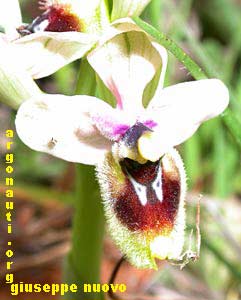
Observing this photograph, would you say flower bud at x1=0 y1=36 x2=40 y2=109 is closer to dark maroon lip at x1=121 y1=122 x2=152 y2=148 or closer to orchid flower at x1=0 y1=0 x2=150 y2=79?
orchid flower at x1=0 y1=0 x2=150 y2=79

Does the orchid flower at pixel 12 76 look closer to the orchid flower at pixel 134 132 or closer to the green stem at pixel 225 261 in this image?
the orchid flower at pixel 134 132

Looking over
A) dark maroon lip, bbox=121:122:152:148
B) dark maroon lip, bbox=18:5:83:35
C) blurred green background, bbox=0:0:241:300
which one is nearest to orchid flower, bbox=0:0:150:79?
dark maroon lip, bbox=18:5:83:35

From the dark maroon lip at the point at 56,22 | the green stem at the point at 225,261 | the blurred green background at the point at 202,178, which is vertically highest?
the dark maroon lip at the point at 56,22

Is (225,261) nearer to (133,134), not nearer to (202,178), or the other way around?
(133,134)

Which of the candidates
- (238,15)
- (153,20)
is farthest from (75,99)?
(238,15)

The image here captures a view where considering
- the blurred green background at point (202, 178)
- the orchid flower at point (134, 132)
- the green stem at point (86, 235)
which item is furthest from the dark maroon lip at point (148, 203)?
the blurred green background at point (202, 178)

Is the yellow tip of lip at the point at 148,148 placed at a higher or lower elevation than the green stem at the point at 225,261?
higher
